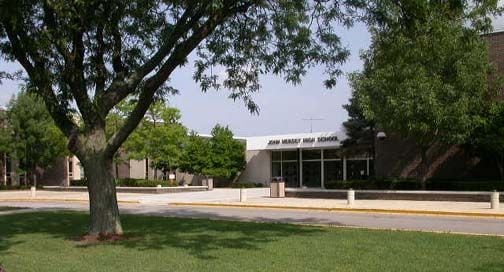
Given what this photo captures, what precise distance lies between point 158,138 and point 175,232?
1250 inches

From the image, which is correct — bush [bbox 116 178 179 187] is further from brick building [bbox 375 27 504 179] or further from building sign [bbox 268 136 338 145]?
brick building [bbox 375 27 504 179]

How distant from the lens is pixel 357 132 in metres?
43.3

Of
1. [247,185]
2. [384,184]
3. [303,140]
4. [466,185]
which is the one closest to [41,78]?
[466,185]

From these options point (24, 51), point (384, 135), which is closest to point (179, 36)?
point (24, 51)

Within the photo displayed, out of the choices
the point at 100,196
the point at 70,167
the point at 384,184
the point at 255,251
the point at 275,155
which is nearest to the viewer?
the point at 255,251

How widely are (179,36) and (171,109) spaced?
3489cm

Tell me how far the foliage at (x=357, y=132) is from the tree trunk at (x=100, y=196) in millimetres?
29955

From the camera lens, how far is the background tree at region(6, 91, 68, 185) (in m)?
53.9

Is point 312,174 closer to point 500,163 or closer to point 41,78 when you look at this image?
point 500,163

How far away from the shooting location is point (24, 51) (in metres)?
13.8

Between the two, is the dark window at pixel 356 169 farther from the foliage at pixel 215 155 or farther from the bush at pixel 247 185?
the foliage at pixel 215 155

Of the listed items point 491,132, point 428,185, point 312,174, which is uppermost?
point 491,132

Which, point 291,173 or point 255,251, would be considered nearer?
point 255,251

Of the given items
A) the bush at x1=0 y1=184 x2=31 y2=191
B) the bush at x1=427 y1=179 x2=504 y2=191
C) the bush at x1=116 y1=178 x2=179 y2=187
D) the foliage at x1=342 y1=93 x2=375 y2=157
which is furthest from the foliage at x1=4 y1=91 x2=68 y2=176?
the bush at x1=427 y1=179 x2=504 y2=191
